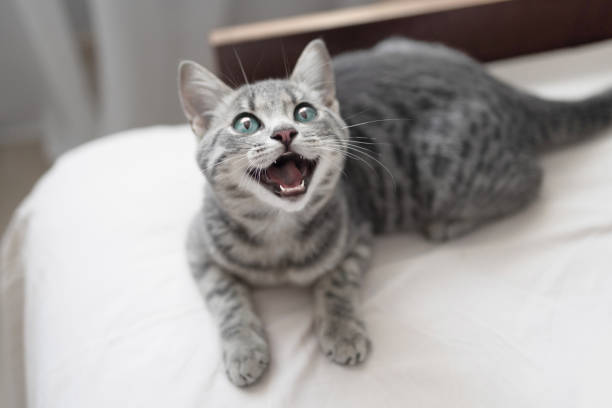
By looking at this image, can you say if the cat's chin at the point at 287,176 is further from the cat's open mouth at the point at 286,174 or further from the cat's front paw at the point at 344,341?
the cat's front paw at the point at 344,341

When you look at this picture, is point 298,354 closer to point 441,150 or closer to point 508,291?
point 508,291

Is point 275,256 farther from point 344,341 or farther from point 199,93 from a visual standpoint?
point 199,93

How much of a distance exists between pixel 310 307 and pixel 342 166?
30 cm

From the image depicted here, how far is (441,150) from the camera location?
4.01ft

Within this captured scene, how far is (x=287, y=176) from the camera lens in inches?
36.4

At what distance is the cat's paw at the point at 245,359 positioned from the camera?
2.92ft

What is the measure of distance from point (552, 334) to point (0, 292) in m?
1.31

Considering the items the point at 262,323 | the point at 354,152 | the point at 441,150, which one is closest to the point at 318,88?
the point at 354,152

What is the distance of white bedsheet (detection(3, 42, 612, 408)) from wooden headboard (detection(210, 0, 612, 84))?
1.20 feet

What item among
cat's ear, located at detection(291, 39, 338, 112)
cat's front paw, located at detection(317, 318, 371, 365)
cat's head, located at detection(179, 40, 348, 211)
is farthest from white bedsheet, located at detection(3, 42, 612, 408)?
cat's ear, located at detection(291, 39, 338, 112)

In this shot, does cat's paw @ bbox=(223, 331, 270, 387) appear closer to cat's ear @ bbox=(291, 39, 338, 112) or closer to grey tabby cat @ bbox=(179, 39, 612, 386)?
grey tabby cat @ bbox=(179, 39, 612, 386)

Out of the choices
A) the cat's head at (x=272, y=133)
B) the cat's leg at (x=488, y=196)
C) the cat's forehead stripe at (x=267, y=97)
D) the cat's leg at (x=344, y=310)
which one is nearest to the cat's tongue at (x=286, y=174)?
the cat's head at (x=272, y=133)

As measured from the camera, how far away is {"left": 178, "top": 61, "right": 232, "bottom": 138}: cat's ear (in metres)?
0.96

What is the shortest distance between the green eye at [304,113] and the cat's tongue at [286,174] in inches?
3.7
